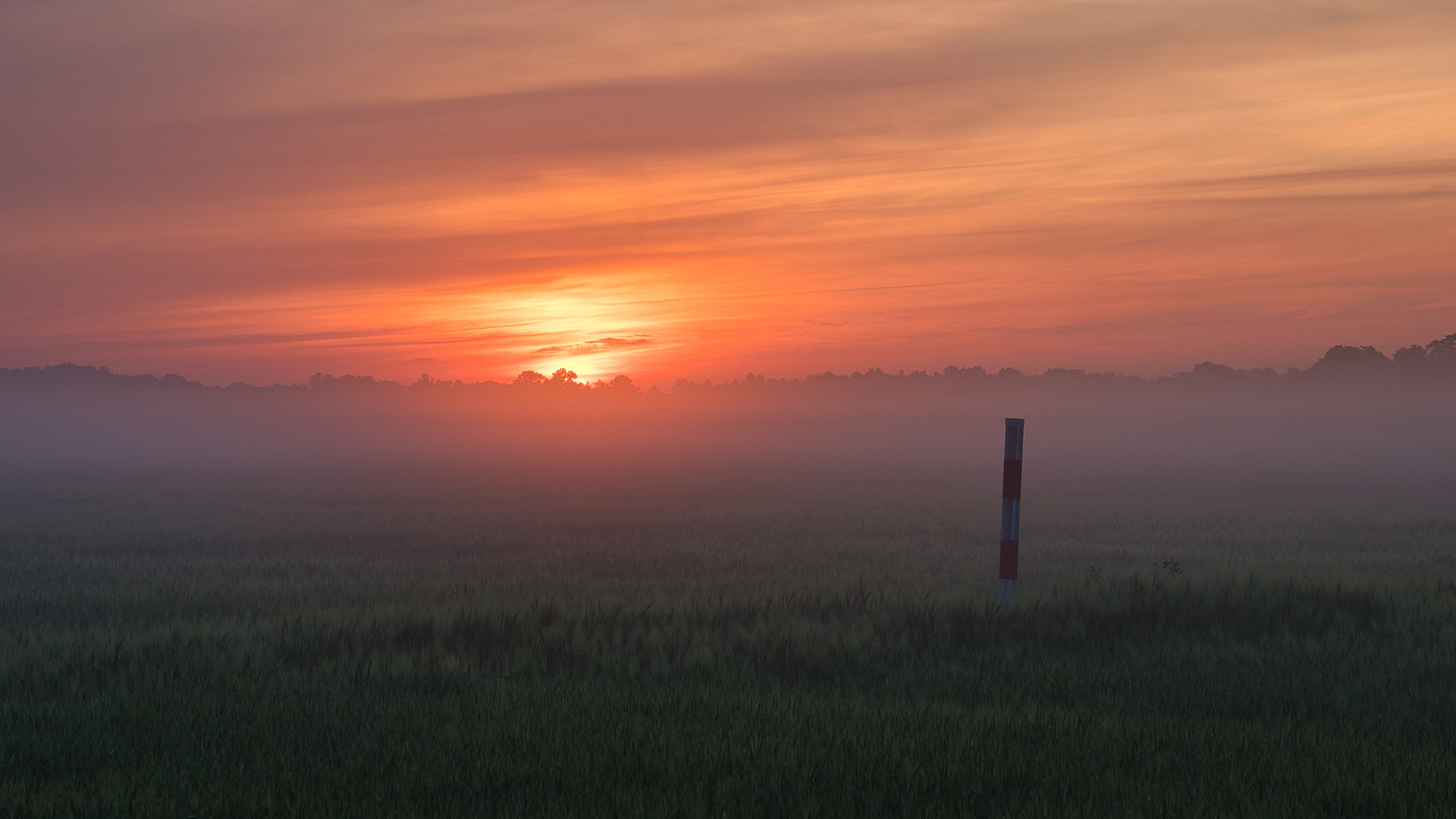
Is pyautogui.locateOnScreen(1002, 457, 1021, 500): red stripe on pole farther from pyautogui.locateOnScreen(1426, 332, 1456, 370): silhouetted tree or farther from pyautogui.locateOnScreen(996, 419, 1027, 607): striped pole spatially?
pyautogui.locateOnScreen(1426, 332, 1456, 370): silhouetted tree

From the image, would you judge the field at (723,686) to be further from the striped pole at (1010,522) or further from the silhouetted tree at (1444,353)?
the silhouetted tree at (1444,353)

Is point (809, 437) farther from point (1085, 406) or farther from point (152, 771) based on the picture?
point (152, 771)

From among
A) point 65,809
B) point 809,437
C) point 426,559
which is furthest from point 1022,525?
point 809,437

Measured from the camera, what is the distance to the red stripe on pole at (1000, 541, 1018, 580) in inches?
376

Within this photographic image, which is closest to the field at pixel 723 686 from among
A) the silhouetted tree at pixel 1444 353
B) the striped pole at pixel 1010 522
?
the striped pole at pixel 1010 522

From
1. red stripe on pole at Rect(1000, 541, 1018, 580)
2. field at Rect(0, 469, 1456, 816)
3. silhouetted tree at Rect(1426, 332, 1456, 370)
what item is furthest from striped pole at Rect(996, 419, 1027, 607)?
silhouetted tree at Rect(1426, 332, 1456, 370)

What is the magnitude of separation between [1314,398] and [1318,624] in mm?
157482

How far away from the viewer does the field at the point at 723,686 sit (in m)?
4.62

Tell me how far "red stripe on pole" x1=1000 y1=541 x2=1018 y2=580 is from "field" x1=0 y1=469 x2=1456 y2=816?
27 cm

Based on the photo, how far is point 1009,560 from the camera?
958 cm

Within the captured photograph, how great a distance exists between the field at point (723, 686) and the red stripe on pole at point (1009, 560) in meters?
0.27

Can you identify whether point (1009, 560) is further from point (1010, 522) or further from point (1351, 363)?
point (1351, 363)

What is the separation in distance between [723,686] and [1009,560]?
3.66 metres

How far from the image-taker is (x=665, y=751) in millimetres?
5129
